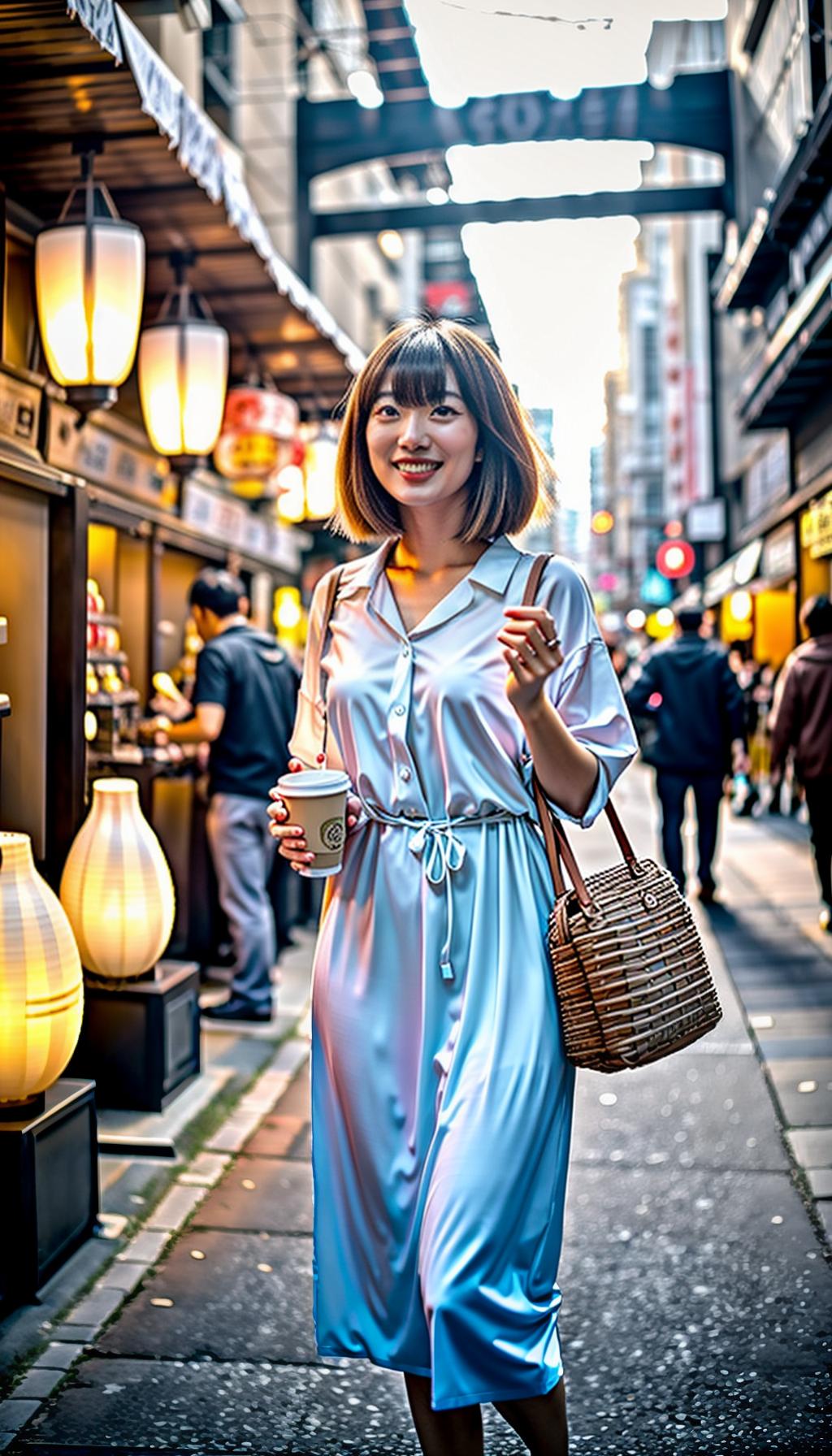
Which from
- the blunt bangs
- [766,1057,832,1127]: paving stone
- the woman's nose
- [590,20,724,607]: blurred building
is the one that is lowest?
[766,1057,832,1127]: paving stone

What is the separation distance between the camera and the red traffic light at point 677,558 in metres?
30.8

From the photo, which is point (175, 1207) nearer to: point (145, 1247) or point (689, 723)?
point (145, 1247)

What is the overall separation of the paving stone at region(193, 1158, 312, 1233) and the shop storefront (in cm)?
145

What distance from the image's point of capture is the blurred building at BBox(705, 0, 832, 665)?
1220cm

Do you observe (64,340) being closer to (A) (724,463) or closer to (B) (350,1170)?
(B) (350,1170)

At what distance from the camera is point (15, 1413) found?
10.9 ft

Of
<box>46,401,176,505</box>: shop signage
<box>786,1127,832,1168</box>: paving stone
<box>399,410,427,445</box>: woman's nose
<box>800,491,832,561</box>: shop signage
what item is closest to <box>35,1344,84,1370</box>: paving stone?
<box>399,410,427,445</box>: woman's nose

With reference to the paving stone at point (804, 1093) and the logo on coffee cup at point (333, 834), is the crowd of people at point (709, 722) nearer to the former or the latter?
the paving stone at point (804, 1093)

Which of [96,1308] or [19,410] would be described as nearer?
[96,1308]

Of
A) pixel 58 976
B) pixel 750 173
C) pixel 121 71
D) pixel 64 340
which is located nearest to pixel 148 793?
pixel 64 340

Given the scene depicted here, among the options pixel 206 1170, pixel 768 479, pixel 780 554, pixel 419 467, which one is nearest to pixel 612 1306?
pixel 206 1170

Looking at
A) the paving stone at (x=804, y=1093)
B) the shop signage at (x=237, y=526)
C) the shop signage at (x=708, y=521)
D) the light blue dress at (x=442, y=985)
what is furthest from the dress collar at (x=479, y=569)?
the shop signage at (x=708, y=521)

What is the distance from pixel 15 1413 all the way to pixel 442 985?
5.91ft

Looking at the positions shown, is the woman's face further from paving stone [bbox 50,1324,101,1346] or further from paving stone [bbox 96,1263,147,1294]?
paving stone [bbox 96,1263,147,1294]
